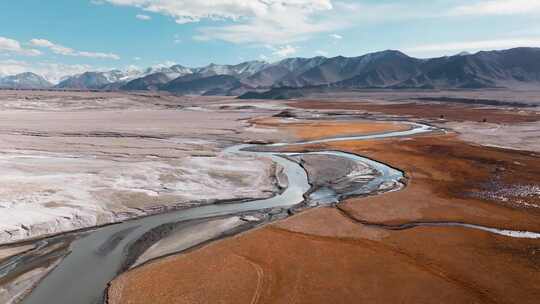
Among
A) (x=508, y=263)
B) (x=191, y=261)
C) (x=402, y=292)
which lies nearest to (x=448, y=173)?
(x=508, y=263)

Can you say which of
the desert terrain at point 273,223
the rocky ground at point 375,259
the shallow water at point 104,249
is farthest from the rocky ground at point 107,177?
the rocky ground at point 375,259

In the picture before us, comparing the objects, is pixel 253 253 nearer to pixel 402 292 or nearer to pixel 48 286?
pixel 402 292

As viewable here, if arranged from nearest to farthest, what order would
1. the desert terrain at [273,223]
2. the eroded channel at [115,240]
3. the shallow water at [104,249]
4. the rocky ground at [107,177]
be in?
the shallow water at [104,249] → the desert terrain at [273,223] → the eroded channel at [115,240] → the rocky ground at [107,177]

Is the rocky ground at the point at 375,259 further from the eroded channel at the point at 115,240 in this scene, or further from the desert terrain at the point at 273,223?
the eroded channel at the point at 115,240

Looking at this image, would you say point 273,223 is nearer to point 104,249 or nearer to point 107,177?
point 104,249

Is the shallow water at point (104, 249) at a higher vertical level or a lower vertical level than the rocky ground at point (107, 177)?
lower

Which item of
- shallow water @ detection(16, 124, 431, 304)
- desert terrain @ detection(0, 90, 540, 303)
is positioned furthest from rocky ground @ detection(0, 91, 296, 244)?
shallow water @ detection(16, 124, 431, 304)

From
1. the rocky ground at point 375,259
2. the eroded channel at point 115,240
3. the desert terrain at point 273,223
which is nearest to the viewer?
the rocky ground at point 375,259
